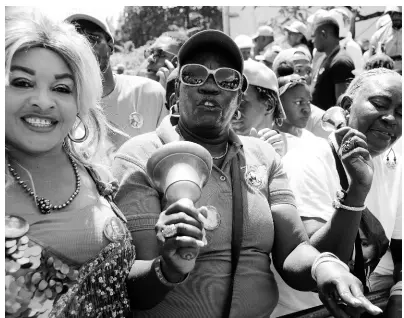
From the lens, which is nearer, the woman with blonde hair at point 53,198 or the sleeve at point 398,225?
the woman with blonde hair at point 53,198

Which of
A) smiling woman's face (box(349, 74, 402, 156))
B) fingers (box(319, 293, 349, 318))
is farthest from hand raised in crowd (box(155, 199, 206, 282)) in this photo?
smiling woman's face (box(349, 74, 402, 156))

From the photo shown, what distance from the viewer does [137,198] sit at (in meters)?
2.48

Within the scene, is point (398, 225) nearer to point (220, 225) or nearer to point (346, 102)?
point (346, 102)

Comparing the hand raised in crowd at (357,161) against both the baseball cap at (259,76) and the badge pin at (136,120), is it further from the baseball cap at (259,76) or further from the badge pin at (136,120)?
the badge pin at (136,120)

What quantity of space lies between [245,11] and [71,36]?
8.74m

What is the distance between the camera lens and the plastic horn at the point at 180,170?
2.06 metres

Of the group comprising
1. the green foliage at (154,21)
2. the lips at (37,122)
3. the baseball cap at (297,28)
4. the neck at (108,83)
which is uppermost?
the lips at (37,122)

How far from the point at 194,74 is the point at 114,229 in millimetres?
837

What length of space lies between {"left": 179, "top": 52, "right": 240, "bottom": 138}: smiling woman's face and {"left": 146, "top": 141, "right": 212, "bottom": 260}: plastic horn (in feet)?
1.71

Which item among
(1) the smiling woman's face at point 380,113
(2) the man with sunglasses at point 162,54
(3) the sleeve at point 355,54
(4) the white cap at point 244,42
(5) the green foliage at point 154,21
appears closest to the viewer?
(1) the smiling woman's face at point 380,113

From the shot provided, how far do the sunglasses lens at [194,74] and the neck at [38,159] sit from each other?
69 centimetres

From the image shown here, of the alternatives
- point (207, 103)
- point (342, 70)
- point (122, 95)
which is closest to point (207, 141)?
point (207, 103)

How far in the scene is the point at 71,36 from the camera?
235 centimetres

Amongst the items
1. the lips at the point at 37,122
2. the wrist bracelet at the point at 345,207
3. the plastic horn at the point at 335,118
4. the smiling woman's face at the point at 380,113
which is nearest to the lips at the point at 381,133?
the smiling woman's face at the point at 380,113
